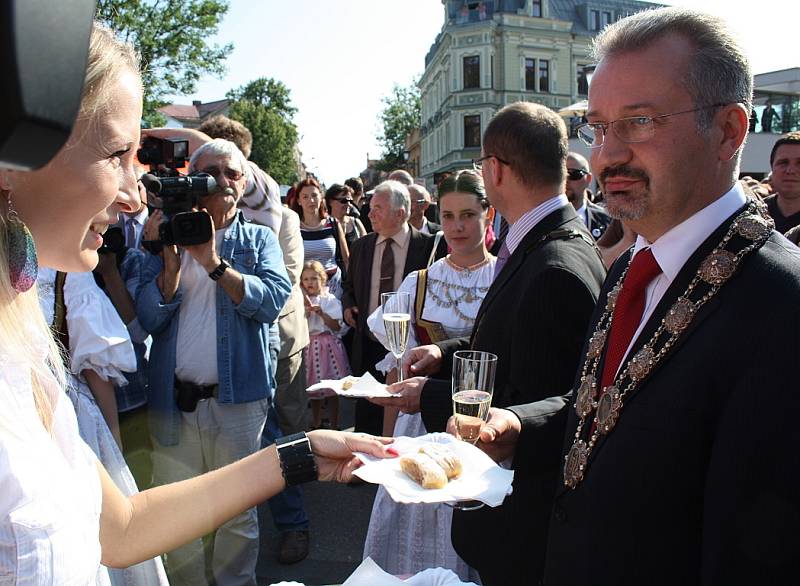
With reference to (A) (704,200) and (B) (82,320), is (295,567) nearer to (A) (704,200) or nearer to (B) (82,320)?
(B) (82,320)

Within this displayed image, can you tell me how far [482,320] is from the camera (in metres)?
2.48

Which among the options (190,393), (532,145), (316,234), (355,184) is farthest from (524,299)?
(355,184)

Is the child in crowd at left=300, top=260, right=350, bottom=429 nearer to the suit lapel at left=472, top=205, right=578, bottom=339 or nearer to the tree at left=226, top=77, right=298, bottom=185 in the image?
the suit lapel at left=472, top=205, right=578, bottom=339

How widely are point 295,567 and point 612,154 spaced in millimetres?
3270

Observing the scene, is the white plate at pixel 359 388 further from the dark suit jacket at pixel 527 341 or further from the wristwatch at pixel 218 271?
the wristwatch at pixel 218 271

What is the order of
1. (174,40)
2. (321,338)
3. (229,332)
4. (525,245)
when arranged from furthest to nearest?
1. (174,40)
2. (321,338)
3. (229,332)
4. (525,245)

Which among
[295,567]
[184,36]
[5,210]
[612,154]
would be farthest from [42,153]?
[184,36]

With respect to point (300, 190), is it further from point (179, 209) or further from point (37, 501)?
point (37, 501)

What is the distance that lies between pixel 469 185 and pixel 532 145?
1.39 m

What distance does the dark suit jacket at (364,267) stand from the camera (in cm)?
527

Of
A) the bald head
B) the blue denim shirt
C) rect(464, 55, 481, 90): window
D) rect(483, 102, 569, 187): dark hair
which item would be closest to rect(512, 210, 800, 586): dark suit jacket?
rect(483, 102, 569, 187): dark hair

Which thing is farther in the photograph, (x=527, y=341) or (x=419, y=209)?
(x=419, y=209)

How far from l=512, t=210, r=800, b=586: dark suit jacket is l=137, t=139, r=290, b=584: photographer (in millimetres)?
2226

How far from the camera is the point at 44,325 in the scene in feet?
4.18
